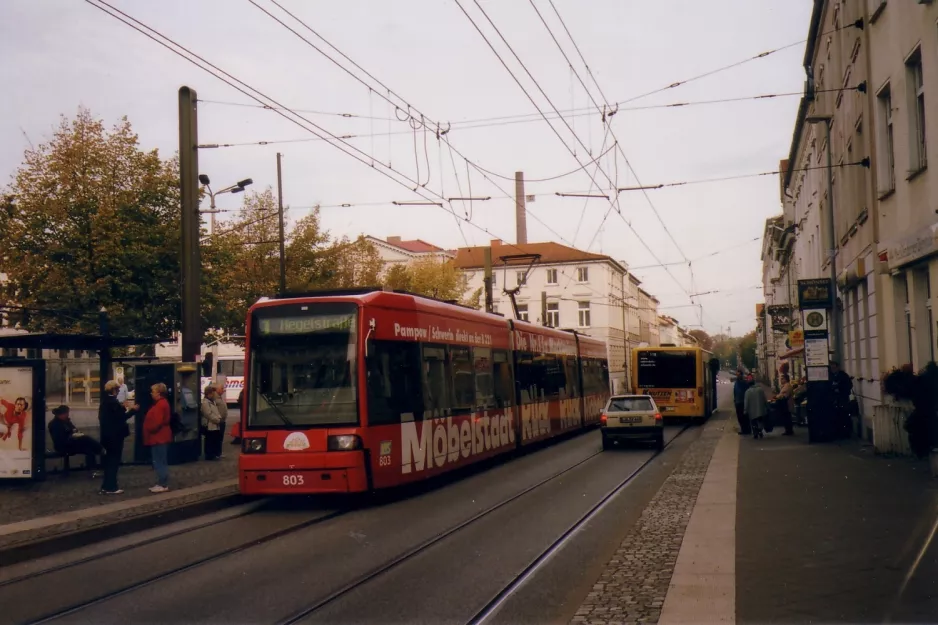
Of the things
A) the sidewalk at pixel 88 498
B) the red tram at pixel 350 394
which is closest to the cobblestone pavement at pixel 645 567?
the red tram at pixel 350 394

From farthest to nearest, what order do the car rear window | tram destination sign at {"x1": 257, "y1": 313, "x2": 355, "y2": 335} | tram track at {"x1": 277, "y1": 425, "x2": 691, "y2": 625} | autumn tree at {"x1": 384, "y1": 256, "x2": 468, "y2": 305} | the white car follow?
autumn tree at {"x1": 384, "y1": 256, "x2": 468, "y2": 305} < the car rear window < the white car < tram destination sign at {"x1": 257, "y1": 313, "x2": 355, "y2": 335} < tram track at {"x1": 277, "y1": 425, "x2": 691, "y2": 625}

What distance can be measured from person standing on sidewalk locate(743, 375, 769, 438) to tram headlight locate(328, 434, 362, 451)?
14980 millimetres

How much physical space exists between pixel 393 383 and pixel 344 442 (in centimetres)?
152

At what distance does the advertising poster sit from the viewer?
48.3ft

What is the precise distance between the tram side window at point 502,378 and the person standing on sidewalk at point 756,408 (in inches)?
302

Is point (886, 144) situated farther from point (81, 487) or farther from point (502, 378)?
point (81, 487)

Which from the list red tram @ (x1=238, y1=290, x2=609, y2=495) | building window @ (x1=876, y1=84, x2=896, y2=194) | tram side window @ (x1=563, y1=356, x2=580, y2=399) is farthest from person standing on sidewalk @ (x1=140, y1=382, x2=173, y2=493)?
tram side window @ (x1=563, y1=356, x2=580, y2=399)

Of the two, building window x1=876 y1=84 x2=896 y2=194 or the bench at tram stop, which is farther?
building window x1=876 y1=84 x2=896 y2=194

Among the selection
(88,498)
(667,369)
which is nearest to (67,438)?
(88,498)

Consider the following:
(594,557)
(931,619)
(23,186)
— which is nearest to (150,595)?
(594,557)

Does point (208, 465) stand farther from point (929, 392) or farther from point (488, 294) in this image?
point (488, 294)

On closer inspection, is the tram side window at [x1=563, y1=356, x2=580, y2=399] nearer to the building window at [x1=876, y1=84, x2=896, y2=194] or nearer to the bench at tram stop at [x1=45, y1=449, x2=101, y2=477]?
the building window at [x1=876, y1=84, x2=896, y2=194]

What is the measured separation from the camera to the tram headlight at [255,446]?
1330cm

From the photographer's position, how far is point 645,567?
853cm
